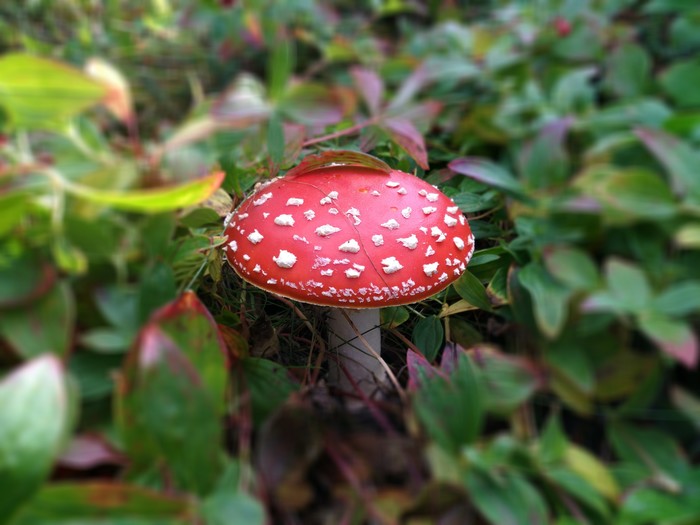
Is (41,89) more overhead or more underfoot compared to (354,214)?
more overhead

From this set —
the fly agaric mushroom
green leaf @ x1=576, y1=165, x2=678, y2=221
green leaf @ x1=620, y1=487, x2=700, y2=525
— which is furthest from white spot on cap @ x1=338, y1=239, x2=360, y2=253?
green leaf @ x1=620, y1=487, x2=700, y2=525

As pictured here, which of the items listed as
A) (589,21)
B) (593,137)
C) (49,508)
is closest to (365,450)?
(49,508)

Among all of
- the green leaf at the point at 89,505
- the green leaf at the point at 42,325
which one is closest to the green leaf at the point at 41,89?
the green leaf at the point at 42,325

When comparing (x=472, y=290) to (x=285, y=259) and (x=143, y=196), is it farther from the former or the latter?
(x=143, y=196)

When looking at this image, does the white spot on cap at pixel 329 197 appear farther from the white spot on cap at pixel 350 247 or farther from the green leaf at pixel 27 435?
the green leaf at pixel 27 435

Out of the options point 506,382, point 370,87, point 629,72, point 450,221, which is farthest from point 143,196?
point 629,72

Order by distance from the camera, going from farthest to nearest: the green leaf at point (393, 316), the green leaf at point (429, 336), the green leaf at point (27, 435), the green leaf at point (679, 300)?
the green leaf at point (393, 316), the green leaf at point (429, 336), the green leaf at point (679, 300), the green leaf at point (27, 435)
